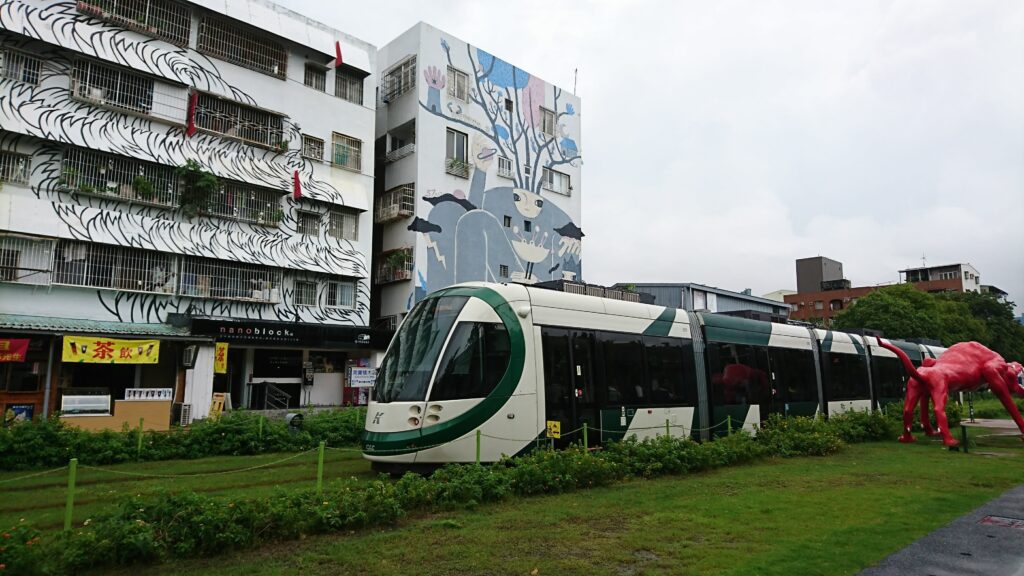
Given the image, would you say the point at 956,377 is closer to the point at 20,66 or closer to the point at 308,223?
the point at 308,223

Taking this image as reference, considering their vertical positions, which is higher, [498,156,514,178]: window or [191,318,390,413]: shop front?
[498,156,514,178]: window

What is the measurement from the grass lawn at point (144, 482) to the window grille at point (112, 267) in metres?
12.9

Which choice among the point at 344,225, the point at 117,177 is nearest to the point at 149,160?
the point at 117,177

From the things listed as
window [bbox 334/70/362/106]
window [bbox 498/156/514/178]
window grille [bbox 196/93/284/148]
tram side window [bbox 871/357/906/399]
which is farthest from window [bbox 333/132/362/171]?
tram side window [bbox 871/357/906/399]

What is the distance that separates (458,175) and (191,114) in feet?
46.7

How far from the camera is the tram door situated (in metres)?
13.4

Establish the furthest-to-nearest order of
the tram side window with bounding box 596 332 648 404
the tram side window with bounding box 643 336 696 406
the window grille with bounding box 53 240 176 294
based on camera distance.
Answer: the window grille with bounding box 53 240 176 294, the tram side window with bounding box 643 336 696 406, the tram side window with bounding box 596 332 648 404

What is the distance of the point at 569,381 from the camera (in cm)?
1382

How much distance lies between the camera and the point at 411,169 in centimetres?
3578

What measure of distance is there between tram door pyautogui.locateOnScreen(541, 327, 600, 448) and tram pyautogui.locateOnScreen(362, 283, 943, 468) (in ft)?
0.07

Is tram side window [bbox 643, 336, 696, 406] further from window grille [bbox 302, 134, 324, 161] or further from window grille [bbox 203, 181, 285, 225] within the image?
window grille [bbox 302, 134, 324, 161]

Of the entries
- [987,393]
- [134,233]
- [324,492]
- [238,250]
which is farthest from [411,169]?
[987,393]

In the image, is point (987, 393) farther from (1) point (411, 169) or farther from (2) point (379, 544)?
(2) point (379, 544)

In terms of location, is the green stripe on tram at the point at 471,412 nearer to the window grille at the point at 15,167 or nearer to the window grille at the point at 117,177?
the window grille at the point at 117,177
